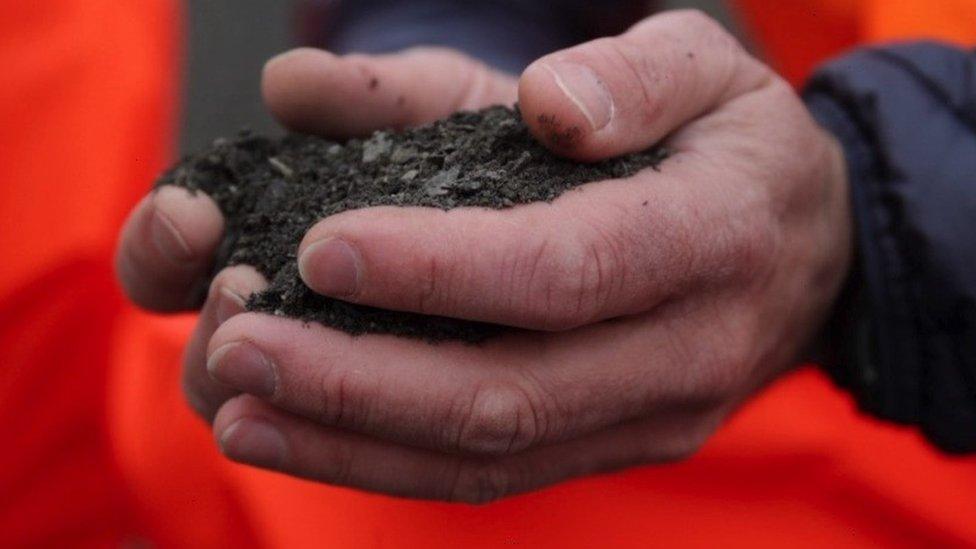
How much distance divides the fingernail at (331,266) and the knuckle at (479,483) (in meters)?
0.23

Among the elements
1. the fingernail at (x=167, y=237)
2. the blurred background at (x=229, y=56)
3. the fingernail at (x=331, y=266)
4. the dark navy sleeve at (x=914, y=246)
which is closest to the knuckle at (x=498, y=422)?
the fingernail at (x=331, y=266)

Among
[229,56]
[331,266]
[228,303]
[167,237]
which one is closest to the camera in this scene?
[331,266]

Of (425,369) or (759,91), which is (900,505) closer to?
(759,91)

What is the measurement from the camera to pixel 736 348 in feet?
2.87

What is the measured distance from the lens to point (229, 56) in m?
2.64

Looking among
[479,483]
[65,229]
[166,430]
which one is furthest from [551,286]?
→ [65,229]

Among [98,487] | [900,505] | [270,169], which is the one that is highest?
[270,169]

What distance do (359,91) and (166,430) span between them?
24.8 inches

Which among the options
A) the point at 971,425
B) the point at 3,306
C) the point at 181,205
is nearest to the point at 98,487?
the point at 3,306

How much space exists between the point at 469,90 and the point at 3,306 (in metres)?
0.79

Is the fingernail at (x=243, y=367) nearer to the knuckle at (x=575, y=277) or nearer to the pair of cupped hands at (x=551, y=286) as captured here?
the pair of cupped hands at (x=551, y=286)

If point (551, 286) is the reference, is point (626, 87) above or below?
above

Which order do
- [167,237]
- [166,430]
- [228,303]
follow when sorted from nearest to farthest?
1. [228,303]
2. [167,237]
3. [166,430]

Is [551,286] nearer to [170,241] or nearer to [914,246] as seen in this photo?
[170,241]
